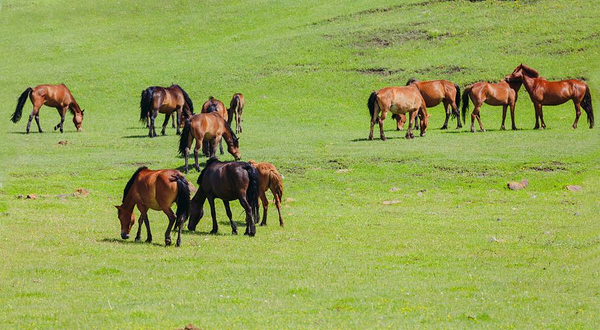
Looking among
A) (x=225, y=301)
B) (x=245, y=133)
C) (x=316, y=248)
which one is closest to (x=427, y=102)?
(x=245, y=133)

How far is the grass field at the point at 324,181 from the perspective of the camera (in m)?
Answer: 13.2

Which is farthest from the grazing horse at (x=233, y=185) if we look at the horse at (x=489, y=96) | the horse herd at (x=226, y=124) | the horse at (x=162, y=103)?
the horse at (x=489, y=96)

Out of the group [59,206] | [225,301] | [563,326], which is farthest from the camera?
[59,206]

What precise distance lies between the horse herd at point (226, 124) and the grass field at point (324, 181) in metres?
0.70

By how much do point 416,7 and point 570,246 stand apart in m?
46.1

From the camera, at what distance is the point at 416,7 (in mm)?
62000

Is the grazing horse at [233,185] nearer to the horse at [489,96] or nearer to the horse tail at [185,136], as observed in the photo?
the horse tail at [185,136]

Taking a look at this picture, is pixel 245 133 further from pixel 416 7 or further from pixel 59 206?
pixel 416 7

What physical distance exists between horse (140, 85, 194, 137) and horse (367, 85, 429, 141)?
7507 mm

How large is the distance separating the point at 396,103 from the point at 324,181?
840 cm

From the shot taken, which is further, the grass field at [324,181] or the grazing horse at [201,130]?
the grazing horse at [201,130]

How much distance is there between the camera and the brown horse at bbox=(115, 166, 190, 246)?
676 inches

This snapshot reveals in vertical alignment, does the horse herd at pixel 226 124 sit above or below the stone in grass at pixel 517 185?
above

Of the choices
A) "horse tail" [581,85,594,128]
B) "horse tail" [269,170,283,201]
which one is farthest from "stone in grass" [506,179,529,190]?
"horse tail" [581,85,594,128]
